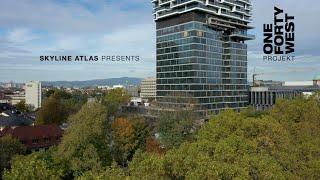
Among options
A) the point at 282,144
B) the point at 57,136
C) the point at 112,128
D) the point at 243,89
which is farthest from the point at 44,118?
the point at 282,144

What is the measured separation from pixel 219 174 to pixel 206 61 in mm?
66713

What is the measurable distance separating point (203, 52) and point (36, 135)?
43.3 metres

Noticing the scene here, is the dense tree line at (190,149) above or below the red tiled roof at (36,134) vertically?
above

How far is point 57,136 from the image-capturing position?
59.8 metres

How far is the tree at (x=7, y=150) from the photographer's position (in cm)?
4047

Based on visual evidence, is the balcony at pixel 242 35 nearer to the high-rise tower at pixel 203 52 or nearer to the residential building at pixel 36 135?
the high-rise tower at pixel 203 52

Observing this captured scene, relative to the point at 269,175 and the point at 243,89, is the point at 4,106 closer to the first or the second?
the point at 243,89

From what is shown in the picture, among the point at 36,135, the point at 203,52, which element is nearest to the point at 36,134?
the point at 36,135

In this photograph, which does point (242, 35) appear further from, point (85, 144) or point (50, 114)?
point (85, 144)

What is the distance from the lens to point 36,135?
57406mm

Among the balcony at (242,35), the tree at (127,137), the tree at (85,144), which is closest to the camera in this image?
the tree at (85,144)

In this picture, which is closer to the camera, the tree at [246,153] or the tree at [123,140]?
the tree at [246,153]

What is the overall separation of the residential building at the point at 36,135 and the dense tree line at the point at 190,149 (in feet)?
39.9

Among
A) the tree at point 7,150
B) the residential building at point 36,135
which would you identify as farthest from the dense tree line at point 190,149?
the residential building at point 36,135
